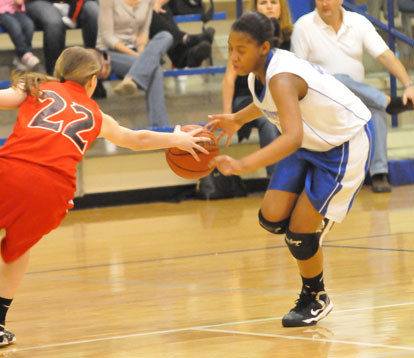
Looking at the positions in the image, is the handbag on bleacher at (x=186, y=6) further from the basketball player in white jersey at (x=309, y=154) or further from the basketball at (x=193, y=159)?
the basketball player in white jersey at (x=309, y=154)

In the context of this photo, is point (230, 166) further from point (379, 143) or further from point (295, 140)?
point (379, 143)

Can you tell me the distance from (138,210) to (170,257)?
220 cm

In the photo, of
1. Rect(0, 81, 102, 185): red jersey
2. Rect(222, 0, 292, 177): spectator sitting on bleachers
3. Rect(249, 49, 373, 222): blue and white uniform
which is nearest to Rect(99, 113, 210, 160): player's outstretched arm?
Rect(0, 81, 102, 185): red jersey

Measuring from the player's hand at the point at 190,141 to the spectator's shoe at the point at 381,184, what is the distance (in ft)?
13.3

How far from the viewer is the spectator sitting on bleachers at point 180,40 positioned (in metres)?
8.20

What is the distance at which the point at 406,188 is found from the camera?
7.85m

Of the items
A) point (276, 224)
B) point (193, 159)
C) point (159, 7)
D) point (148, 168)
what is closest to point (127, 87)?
point (148, 168)

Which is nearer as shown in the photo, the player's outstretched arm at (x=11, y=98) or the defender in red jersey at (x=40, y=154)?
the defender in red jersey at (x=40, y=154)

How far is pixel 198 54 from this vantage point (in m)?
8.27

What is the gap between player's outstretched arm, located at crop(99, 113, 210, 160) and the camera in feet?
11.9

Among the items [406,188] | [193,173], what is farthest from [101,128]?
[406,188]

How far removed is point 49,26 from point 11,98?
14.3ft

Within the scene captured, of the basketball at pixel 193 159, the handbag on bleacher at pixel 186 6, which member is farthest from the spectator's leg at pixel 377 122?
the basketball at pixel 193 159

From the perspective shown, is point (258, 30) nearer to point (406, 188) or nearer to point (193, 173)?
point (193, 173)
